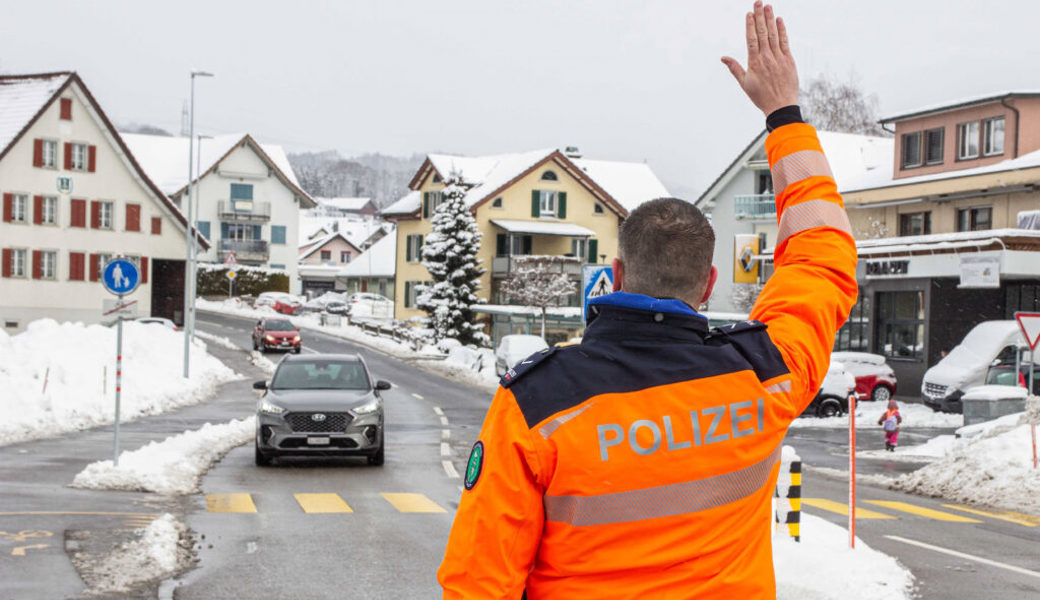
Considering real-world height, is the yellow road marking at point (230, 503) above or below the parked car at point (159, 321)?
below

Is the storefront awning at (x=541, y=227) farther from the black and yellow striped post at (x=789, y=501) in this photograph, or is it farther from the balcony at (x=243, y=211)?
the black and yellow striped post at (x=789, y=501)

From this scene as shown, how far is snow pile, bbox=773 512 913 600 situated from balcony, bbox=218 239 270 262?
8155 centimetres

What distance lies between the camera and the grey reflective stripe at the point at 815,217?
308 cm

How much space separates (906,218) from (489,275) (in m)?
31.3

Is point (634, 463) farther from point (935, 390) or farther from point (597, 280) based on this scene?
point (935, 390)

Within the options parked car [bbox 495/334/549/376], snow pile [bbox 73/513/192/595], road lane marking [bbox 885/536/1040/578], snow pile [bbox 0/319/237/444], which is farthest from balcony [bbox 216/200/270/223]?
road lane marking [bbox 885/536/1040/578]

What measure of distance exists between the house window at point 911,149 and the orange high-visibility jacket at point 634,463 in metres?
43.7

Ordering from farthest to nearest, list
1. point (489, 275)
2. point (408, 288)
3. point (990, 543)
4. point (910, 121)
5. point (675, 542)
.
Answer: point (408, 288) → point (489, 275) → point (910, 121) → point (990, 543) → point (675, 542)

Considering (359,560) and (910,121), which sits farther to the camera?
(910,121)

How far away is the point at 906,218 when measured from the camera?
4512cm

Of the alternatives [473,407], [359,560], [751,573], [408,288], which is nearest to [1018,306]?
[473,407]

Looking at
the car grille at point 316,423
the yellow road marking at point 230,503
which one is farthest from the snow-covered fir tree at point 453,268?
the yellow road marking at point 230,503

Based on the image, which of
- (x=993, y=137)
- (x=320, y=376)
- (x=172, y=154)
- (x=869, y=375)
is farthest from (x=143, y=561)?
(x=172, y=154)

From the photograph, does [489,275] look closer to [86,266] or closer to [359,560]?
[86,266]
